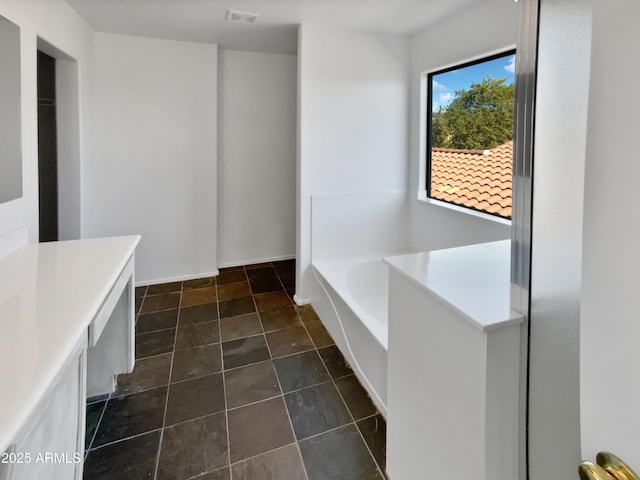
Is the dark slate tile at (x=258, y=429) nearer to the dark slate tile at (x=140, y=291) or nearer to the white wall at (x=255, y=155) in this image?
the dark slate tile at (x=140, y=291)

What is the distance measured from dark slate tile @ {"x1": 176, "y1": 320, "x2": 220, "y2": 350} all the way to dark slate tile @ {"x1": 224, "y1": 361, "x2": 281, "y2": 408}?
44 cm

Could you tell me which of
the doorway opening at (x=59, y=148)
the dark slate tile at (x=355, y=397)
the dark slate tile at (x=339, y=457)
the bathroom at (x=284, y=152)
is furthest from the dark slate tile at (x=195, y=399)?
the doorway opening at (x=59, y=148)

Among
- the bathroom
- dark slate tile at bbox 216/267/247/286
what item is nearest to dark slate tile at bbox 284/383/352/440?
the bathroom

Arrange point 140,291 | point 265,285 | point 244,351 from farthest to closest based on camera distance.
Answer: point 265,285, point 140,291, point 244,351

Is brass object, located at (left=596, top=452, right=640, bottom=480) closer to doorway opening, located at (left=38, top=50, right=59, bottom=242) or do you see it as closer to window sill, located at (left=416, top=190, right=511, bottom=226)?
window sill, located at (left=416, top=190, right=511, bottom=226)

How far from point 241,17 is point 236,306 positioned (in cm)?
234

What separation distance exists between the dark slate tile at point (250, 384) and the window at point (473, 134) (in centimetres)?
190

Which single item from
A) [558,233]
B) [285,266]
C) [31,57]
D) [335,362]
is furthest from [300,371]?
[31,57]

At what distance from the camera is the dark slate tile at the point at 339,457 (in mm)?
1496

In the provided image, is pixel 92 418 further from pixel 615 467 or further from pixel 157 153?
pixel 157 153

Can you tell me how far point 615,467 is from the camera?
436mm

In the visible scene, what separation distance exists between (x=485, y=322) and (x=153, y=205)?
11.0ft

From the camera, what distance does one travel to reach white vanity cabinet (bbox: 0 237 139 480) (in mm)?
778

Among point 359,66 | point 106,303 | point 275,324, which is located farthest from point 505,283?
point 359,66
